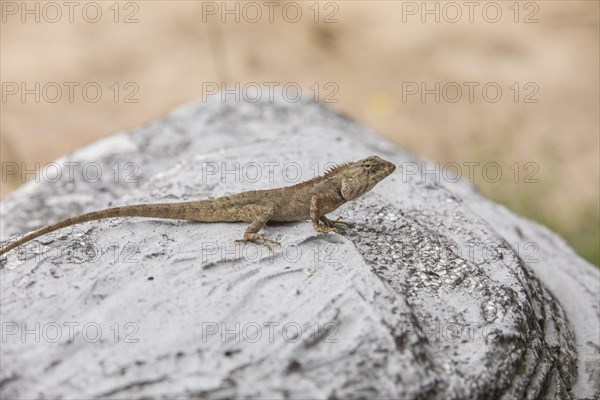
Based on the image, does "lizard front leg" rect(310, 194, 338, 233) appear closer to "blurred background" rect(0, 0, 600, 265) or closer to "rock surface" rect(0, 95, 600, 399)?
"rock surface" rect(0, 95, 600, 399)

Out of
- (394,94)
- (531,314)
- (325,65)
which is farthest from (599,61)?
(531,314)

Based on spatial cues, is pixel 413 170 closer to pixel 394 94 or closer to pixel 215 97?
pixel 215 97

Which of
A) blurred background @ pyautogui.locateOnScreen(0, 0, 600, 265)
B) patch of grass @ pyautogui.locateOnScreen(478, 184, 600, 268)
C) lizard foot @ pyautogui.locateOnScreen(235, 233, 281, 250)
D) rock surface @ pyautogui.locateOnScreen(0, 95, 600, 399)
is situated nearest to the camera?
rock surface @ pyautogui.locateOnScreen(0, 95, 600, 399)

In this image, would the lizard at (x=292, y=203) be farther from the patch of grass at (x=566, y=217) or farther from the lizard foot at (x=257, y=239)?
the patch of grass at (x=566, y=217)

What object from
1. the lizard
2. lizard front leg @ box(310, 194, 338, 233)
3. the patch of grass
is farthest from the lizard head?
the patch of grass

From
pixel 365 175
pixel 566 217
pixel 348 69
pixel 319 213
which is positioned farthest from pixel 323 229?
pixel 348 69

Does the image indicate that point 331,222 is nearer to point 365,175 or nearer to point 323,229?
point 323,229

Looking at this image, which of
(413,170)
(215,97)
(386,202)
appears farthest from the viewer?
(215,97)

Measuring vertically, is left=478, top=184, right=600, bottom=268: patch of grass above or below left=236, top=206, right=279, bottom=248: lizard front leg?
below
